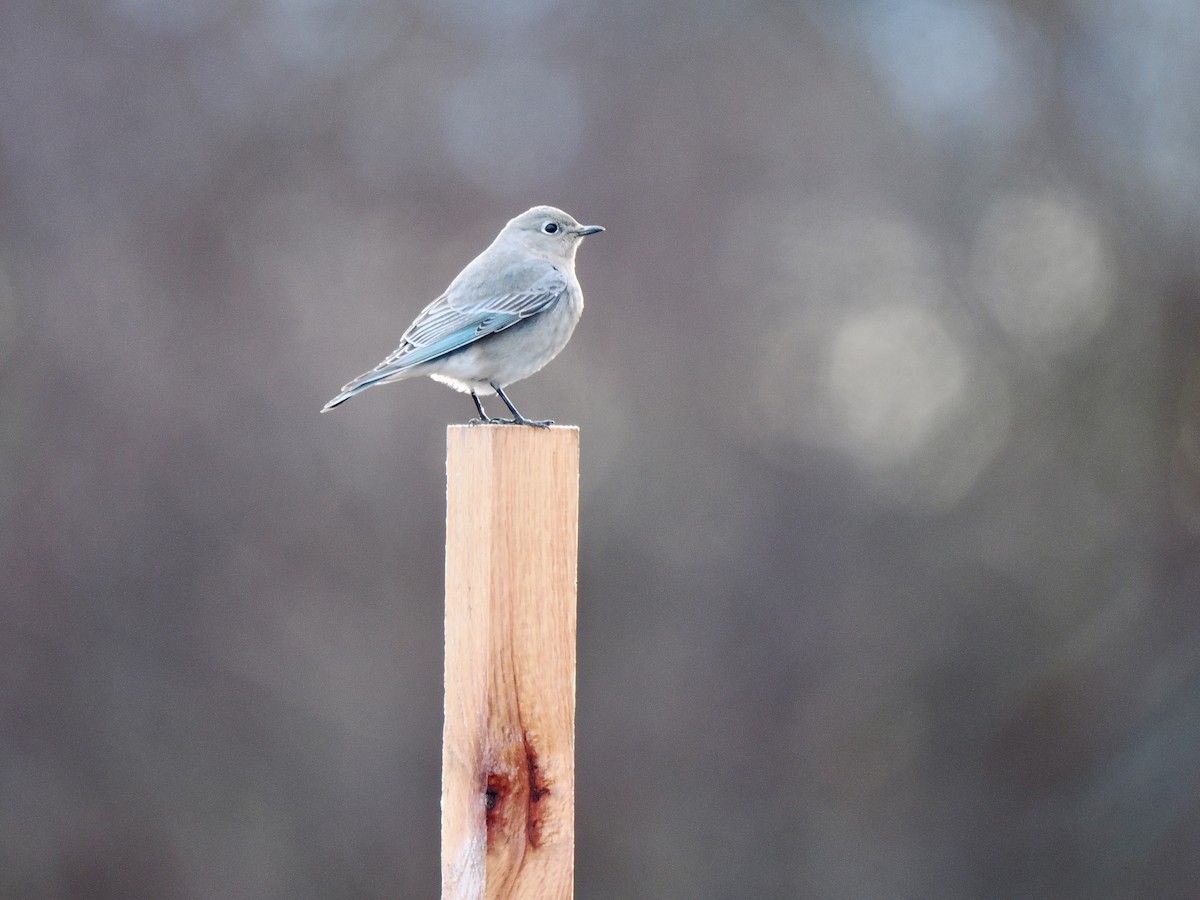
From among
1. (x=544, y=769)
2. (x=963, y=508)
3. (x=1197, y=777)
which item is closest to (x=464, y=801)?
(x=544, y=769)

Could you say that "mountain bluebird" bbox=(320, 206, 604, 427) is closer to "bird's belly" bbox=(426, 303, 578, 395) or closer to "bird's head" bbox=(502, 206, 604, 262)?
"bird's belly" bbox=(426, 303, 578, 395)

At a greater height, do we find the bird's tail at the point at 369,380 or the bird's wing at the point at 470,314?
the bird's wing at the point at 470,314

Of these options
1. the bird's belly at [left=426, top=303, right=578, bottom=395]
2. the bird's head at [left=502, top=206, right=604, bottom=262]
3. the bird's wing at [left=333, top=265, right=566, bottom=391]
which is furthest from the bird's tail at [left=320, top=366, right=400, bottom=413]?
the bird's head at [left=502, top=206, right=604, bottom=262]

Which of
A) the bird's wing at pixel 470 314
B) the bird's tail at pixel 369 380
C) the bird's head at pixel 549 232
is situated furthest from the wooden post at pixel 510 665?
the bird's head at pixel 549 232

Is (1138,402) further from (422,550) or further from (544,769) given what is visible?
(544,769)

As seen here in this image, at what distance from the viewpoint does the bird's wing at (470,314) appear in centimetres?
373

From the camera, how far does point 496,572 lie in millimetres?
2240

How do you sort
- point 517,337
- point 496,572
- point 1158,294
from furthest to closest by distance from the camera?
point 1158,294 < point 517,337 < point 496,572

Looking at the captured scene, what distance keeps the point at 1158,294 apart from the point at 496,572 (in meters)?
6.36

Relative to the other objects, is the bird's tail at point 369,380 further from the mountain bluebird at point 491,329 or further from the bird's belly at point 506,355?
the bird's belly at point 506,355

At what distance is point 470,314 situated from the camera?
3859 mm

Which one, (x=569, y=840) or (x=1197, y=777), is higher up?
(x=569, y=840)

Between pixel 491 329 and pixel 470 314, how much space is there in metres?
0.13

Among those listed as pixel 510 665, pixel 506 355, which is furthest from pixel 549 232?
pixel 510 665
